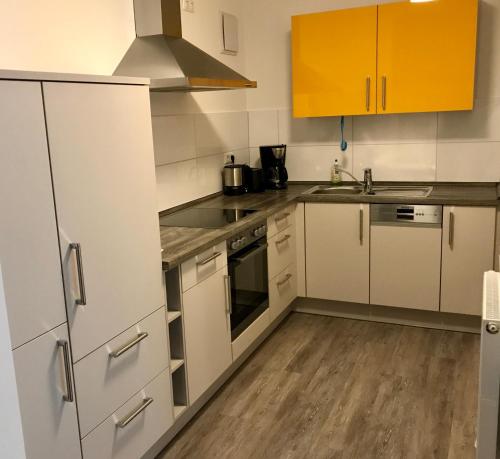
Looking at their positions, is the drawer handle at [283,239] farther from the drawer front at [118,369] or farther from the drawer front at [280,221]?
the drawer front at [118,369]

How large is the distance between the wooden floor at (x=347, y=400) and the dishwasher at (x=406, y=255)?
23 centimetres

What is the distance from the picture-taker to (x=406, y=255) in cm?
347

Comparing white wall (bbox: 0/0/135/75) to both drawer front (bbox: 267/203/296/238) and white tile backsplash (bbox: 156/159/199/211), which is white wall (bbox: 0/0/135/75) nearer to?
white tile backsplash (bbox: 156/159/199/211)

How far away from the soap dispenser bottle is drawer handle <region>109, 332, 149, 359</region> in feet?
7.59

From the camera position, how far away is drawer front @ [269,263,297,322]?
341 centimetres

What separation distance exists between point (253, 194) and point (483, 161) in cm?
158

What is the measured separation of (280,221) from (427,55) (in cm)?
138

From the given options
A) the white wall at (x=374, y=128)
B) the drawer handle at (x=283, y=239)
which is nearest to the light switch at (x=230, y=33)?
the white wall at (x=374, y=128)

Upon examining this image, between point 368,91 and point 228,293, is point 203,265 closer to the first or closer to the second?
point 228,293

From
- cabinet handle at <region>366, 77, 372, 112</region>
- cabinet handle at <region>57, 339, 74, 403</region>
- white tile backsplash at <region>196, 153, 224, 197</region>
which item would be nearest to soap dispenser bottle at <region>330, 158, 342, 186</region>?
cabinet handle at <region>366, 77, 372, 112</region>

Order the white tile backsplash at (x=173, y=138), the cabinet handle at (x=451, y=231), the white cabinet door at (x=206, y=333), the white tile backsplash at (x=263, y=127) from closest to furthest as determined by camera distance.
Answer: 1. the white cabinet door at (x=206, y=333)
2. the white tile backsplash at (x=173, y=138)
3. the cabinet handle at (x=451, y=231)
4. the white tile backsplash at (x=263, y=127)

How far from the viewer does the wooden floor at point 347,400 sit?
238cm

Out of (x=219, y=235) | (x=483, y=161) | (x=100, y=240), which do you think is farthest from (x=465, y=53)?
(x=100, y=240)

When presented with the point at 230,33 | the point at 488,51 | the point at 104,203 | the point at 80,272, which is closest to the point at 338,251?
the point at 488,51
